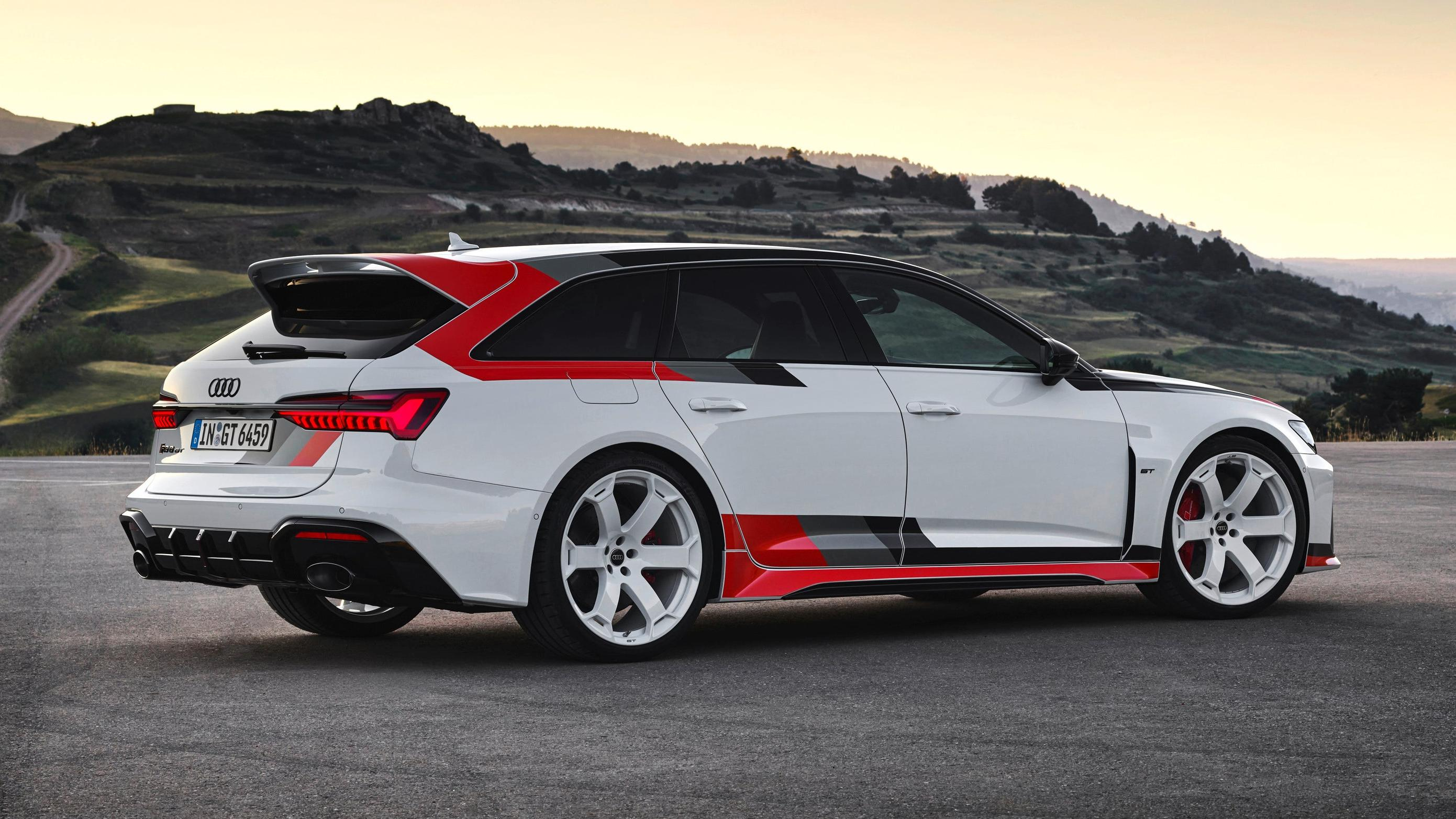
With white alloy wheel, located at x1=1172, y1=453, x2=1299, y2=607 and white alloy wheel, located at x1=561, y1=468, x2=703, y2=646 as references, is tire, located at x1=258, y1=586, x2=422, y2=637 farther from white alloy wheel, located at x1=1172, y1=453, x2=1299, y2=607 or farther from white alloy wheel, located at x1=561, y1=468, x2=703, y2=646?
white alloy wheel, located at x1=1172, y1=453, x2=1299, y2=607

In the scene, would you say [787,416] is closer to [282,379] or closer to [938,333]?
[938,333]

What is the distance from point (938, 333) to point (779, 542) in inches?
43.7

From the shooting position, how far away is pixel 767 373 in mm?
6691

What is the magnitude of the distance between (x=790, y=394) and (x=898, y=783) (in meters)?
2.57

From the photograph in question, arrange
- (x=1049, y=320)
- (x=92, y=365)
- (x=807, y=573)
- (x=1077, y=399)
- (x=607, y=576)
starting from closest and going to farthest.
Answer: (x=607, y=576)
(x=807, y=573)
(x=1077, y=399)
(x=92, y=365)
(x=1049, y=320)

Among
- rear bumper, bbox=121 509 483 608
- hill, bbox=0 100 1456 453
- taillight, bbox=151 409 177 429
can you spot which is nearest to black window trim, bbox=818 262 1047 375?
rear bumper, bbox=121 509 483 608

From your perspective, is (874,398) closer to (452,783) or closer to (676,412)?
(676,412)

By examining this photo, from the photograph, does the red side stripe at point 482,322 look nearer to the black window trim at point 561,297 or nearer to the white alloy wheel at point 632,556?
the black window trim at point 561,297

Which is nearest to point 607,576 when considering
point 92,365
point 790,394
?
point 790,394

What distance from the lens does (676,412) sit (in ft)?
21.0

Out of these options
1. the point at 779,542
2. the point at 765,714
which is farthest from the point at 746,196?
the point at 765,714

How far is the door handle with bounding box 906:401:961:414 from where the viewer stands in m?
6.94

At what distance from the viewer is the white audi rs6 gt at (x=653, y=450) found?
5.92 meters

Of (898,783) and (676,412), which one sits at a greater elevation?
(676,412)
